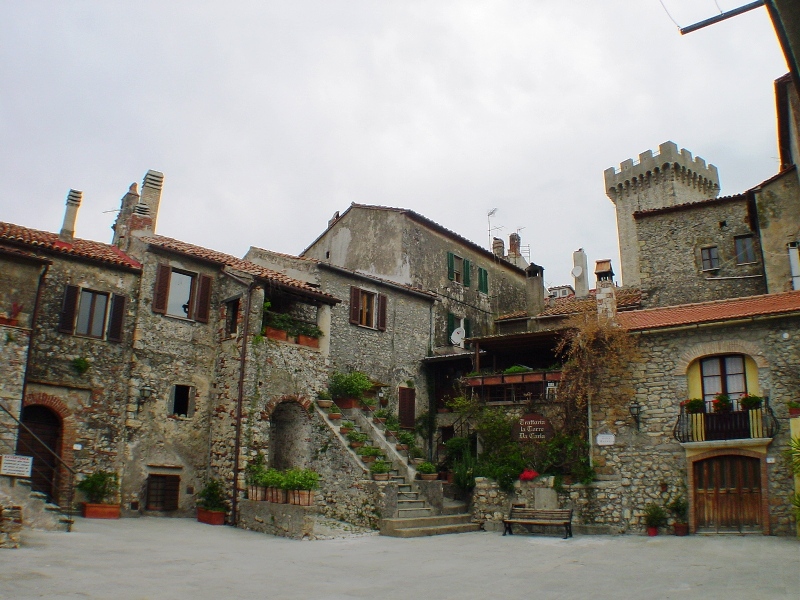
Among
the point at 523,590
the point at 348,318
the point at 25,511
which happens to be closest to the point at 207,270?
the point at 348,318

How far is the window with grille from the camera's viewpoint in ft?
57.6

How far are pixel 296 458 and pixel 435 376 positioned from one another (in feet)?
28.4

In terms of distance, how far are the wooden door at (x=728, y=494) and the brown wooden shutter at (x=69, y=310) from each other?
54.2 ft

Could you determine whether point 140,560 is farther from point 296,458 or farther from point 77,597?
point 296,458

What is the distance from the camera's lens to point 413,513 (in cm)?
1695

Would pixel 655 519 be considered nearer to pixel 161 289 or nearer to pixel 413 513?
pixel 413 513

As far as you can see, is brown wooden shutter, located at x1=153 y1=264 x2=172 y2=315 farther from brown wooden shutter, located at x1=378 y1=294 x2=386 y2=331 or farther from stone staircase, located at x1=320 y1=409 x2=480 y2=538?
brown wooden shutter, located at x1=378 y1=294 x2=386 y2=331

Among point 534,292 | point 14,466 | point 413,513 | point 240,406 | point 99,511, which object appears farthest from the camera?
point 534,292

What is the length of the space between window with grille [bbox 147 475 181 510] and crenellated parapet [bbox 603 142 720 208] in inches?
1326

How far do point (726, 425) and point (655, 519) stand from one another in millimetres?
2913

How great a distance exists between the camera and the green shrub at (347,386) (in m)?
21.5

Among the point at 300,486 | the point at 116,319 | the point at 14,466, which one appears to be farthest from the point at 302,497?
the point at 116,319

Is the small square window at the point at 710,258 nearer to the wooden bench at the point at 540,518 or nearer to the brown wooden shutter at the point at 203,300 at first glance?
the wooden bench at the point at 540,518

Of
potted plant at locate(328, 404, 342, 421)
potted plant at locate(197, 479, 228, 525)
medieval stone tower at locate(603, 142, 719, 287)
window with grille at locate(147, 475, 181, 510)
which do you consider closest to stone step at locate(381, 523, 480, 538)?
potted plant at locate(328, 404, 342, 421)
